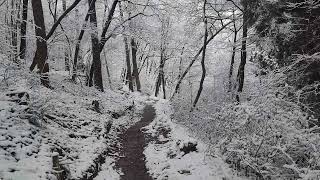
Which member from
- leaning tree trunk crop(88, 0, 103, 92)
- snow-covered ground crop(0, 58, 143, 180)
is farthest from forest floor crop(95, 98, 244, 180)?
leaning tree trunk crop(88, 0, 103, 92)

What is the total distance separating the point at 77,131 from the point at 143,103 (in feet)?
49.2

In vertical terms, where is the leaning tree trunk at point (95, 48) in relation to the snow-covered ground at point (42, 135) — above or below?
above

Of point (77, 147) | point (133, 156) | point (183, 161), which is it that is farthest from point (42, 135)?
point (183, 161)

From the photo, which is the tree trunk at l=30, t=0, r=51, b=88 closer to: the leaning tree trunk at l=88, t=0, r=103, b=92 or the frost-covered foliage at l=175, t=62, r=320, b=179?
the leaning tree trunk at l=88, t=0, r=103, b=92

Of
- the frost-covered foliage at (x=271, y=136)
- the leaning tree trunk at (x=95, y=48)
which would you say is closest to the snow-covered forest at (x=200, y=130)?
the frost-covered foliage at (x=271, y=136)

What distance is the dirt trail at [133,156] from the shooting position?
922 centimetres

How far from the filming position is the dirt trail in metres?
9.22

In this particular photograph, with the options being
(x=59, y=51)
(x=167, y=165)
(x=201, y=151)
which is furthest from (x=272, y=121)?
(x=59, y=51)

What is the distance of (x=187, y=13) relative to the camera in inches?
773

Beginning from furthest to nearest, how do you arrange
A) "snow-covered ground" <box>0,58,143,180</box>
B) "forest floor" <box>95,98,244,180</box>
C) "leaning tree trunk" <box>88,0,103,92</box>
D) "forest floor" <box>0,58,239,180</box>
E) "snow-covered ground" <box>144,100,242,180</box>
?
1. "leaning tree trunk" <box>88,0,103,92</box>
2. "forest floor" <box>95,98,244,180</box>
3. "snow-covered ground" <box>144,100,242,180</box>
4. "forest floor" <box>0,58,239,180</box>
5. "snow-covered ground" <box>0,58,143,180</box>

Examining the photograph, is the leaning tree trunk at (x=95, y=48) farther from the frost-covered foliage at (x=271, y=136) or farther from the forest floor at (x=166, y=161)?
the frost-covered foliage at (x=271, y=136)

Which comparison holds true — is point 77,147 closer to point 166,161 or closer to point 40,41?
point 166,161

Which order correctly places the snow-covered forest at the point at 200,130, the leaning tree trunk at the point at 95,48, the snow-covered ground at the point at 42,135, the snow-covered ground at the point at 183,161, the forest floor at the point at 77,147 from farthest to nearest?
the leaning tree trunk at the point at 95,48 < the snow-covered ground at the point at 183,161 < the forest floor at the point at 77,147 < the snow-covered forest at the point at 200,130 < the snow-covered ground at the point at 42,135

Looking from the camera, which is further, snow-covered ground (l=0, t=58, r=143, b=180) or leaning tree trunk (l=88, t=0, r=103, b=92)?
leaning tree trunk (l=88, t=0, r=103, b=92)
